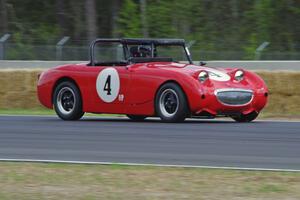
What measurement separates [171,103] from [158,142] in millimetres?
2985

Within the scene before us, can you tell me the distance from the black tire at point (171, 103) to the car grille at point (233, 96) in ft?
1.84

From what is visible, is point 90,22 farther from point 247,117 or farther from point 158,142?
point 158,142

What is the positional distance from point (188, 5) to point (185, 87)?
24671 millimetres

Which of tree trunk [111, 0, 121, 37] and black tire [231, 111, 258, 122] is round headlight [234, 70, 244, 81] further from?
tree trunk [111, 0, 121, 37]

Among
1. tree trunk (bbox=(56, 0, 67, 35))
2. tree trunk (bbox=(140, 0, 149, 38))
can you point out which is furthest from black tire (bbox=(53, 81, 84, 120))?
tree trunk (bbox=(56, 0, 67, 35))

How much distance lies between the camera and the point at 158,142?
37.8 ft

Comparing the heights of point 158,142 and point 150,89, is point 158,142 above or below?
below

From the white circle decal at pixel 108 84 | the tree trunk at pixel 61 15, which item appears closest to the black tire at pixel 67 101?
the white circle decal at pixel 108 84

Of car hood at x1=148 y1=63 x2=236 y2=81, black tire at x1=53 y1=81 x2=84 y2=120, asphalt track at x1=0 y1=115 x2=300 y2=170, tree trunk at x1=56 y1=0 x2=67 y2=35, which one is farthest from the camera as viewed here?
tree trunk at x1=56 y1=0 x2=67 y2=35

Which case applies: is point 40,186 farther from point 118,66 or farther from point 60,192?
point 118,66

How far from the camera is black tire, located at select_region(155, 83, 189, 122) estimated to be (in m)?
14.2

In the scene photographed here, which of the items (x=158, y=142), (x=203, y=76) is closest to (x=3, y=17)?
(x=203, y=76)

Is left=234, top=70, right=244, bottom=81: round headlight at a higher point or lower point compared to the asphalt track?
higher

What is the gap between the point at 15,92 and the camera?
21.2 metres
